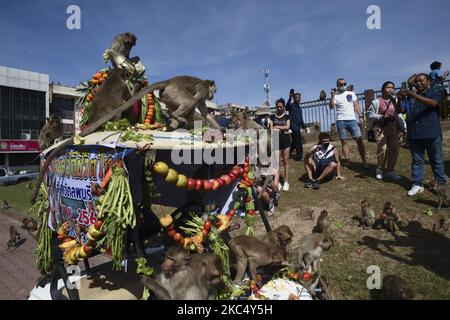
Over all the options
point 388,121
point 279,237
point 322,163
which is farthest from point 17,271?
point 388,121

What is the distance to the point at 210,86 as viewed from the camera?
173 inches

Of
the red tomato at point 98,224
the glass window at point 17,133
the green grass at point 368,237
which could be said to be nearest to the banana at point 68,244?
the red tomato at point 98,224

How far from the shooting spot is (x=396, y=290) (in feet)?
9.66

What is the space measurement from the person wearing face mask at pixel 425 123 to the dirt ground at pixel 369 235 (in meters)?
0.77

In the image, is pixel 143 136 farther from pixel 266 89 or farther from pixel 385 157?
pixel 266 89

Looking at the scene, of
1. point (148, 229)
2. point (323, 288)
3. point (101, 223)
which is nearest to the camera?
point (101, 223)

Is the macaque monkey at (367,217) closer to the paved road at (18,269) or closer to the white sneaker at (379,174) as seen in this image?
the white sneaker at (379,174)

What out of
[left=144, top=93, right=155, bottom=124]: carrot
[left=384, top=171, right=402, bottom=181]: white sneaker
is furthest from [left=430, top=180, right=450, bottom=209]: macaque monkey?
[left=144, top=93, right=155, bottom=124]: carrot

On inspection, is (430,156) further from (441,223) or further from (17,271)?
(17,271)

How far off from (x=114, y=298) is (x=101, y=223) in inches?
42.3

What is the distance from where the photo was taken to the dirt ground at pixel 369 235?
374cm

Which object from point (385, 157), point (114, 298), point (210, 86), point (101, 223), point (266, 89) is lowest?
point (114, 298)

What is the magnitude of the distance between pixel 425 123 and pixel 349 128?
2.25 m

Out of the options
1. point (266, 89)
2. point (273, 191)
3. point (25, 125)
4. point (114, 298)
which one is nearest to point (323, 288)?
point (114, 298)
